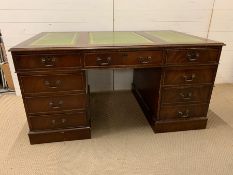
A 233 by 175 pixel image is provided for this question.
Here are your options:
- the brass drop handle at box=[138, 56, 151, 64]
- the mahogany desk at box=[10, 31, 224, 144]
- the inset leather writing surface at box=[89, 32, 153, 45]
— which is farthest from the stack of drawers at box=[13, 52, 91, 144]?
the brass drop handle at box=[138, 56, 151, 64]

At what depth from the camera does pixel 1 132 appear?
1.68 m

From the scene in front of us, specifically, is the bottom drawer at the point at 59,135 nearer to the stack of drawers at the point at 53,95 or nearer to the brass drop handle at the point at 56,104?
the stack of drawers at the point at 53,95

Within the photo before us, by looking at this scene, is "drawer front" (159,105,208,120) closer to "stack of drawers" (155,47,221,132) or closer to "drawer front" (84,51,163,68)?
"stack of drawers" (155,47,221,132)

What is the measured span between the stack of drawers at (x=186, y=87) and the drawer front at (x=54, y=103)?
2.13 feet

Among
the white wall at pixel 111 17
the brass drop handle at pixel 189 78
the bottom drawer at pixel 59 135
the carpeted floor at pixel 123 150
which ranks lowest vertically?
the carpeted floor at pixel 123 150

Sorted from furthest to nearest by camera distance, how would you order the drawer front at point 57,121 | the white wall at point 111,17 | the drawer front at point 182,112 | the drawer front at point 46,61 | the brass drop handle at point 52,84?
the white wall at point 111,17
the drawer front at point 182,112
the drawer front at point 57,121
the brass drop handle at point 52,84
the drawer front at point 46,61

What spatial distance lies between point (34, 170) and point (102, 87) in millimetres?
1306

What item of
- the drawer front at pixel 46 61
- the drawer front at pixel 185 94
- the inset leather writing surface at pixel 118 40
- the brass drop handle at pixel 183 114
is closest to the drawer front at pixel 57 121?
the drawer front at pixel 46 61

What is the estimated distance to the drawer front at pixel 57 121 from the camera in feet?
4.88

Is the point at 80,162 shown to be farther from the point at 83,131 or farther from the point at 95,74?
the point at 95,74

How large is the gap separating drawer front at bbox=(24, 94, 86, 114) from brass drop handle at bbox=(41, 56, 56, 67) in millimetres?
255

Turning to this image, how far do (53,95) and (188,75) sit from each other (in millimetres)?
1031

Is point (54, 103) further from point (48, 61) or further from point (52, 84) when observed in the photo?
point (48, 61)

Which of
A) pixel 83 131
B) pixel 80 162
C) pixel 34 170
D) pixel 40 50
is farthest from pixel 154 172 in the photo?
pixel 40 50
